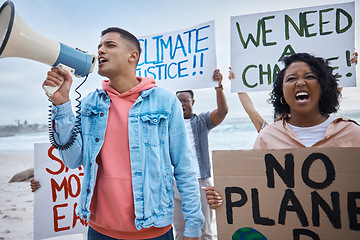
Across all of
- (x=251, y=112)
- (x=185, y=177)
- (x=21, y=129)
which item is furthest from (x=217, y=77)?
(x=21, y=129)

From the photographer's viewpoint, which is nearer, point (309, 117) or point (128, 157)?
point (128, 157)

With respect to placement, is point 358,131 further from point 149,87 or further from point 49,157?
point 49,157

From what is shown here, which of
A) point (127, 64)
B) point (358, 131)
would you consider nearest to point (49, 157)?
point (127, 64)

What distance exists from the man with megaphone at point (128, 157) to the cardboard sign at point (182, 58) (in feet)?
4.43

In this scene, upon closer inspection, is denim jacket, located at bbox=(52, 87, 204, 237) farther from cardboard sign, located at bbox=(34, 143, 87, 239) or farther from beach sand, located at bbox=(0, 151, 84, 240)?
beach sand, located at bbox=(0, 151, 84, 240)

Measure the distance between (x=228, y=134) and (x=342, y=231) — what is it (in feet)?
55.5

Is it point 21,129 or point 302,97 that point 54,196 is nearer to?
point 302,97

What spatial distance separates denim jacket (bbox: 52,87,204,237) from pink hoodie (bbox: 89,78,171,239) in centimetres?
4

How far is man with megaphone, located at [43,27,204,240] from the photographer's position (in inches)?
51.3

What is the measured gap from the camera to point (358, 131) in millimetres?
1431

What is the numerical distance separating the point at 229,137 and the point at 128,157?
53.4ft

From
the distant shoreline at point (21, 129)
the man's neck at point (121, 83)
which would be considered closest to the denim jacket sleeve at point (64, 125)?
the man's neck at point (121, 83)

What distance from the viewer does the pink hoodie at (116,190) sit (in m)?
1.29

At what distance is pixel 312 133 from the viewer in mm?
1553
